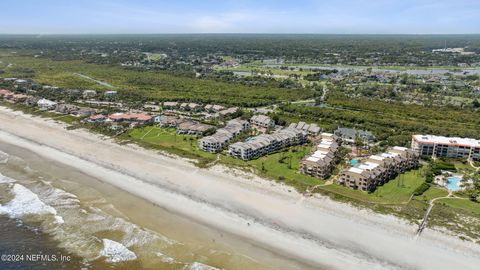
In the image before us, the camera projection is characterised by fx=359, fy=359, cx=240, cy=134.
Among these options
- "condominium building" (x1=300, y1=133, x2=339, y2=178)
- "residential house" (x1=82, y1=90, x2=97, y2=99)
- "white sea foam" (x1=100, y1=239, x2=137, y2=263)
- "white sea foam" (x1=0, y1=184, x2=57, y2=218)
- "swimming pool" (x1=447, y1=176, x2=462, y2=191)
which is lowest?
"white sea foam" (x1=100, y1=239, x2=137, y2=263)

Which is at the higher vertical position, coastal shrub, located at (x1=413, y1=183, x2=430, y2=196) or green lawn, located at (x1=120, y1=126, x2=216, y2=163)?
green lawn, located at (x1=120, y1=126, x2=216, y2=163)

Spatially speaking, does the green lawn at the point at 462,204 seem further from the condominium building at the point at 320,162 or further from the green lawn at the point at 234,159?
the green lawn at the point at 234,159

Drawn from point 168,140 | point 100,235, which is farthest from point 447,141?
point 100,235

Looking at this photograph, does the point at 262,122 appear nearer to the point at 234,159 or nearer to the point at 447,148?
the point at 234,159

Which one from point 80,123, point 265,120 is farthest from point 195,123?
point 80,123

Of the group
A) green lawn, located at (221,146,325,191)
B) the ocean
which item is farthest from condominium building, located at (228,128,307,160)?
the ocean

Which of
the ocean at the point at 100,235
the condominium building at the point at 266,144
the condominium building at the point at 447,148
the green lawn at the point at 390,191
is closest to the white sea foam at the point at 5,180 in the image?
the ocean at the point at 100,235

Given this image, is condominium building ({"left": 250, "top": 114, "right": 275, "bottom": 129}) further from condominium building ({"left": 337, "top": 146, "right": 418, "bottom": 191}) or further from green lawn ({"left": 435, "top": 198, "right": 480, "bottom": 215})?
green lawn ({"left": 435, "top": 198, "right": 480, "bottom": 215})
